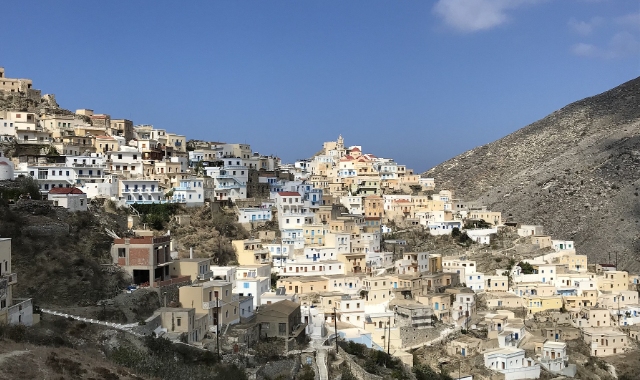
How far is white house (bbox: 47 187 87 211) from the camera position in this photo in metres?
35.3

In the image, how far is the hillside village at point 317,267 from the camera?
2855 cm

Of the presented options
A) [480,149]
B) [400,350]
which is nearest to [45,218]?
[400,350]

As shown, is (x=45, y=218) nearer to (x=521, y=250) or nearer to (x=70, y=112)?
(x=70, y=112)

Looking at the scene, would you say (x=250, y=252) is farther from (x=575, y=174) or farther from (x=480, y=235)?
(x=575, y=174)

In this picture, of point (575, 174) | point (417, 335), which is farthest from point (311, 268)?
point (575, 174)

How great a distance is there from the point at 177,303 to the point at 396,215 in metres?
26.2

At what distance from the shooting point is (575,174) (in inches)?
2921

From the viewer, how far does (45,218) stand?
32.6 m

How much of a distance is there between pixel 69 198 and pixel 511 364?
855 inches

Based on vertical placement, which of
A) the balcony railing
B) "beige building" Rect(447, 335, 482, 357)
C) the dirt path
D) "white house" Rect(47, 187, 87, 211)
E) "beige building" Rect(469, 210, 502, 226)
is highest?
"white house" Rect(47, 187, 87, 211)

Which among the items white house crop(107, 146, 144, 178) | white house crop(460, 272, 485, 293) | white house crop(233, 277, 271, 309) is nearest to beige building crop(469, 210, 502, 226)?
white house crop(460, 272, 485, 293)

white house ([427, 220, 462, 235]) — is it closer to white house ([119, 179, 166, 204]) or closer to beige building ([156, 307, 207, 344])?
white house ([119, 179, 166, 204])

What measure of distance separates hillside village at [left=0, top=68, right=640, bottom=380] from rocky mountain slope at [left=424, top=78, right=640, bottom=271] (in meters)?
11.3

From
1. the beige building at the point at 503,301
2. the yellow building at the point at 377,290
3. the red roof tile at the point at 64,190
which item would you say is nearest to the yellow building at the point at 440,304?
the yellow building at the point at 377,290
